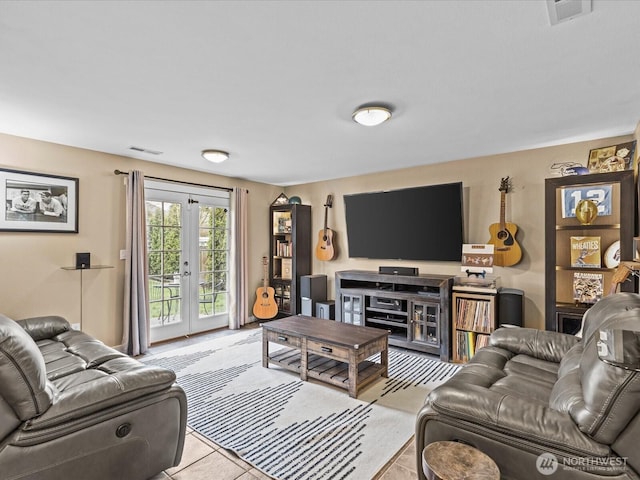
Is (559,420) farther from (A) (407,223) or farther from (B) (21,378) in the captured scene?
(A) (407,223)

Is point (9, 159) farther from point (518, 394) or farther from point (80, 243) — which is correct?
point (518, 394)

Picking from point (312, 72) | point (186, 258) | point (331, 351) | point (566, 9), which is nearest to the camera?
point (566, 9)

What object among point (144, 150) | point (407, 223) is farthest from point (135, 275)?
point (407, 223)

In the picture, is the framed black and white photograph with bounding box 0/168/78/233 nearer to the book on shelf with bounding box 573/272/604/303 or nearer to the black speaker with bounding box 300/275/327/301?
the black speaker with bounding box 300/275/327/301

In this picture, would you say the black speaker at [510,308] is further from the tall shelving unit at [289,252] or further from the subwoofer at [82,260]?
the subwoofer at [82,260]

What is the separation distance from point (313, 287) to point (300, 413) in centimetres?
276

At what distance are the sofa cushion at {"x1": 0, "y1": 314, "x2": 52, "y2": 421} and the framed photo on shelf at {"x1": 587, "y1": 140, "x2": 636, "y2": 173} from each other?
4.60 metres

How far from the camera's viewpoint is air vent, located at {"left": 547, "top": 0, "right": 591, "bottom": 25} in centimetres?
146

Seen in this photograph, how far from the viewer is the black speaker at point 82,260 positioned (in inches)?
146

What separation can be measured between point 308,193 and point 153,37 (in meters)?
4.27

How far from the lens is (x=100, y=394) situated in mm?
1631

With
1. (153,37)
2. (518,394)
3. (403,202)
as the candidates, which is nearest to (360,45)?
(153,37)

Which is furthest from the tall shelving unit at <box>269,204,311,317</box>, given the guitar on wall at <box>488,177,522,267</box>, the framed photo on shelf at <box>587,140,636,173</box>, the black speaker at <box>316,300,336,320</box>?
the framed photo on shelf at <box>587,140,636,173</box>

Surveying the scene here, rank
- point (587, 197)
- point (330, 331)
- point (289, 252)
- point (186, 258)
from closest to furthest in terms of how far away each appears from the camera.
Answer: point (587, 197) < point (330, 331) < point (186, 258) < point (289, 252)
